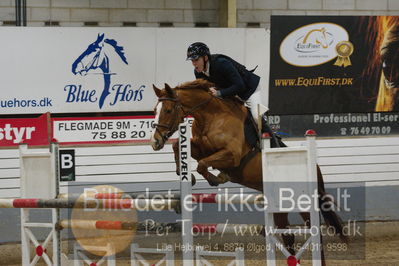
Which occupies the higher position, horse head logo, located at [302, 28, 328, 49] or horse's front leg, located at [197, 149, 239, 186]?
horse head logo, located at [302, 28, 328, 49]

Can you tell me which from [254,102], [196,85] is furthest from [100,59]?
[254,102]

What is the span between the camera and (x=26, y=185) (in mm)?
4434

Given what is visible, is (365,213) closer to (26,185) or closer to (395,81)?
(395,81)

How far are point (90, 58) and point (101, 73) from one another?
6.9 inches

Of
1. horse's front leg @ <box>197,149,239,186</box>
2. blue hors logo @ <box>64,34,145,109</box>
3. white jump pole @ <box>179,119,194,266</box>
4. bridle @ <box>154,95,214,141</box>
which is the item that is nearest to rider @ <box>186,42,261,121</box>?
bridle @ <box>154,95,214,141</box>

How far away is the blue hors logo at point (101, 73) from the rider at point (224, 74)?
1704 mm

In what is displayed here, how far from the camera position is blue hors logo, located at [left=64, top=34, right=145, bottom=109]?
6578 millimetres

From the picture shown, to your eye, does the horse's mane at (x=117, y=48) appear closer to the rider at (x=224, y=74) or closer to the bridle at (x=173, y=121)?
the rider at (x=224, y=74)

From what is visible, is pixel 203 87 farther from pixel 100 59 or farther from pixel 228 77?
pixel 100 59

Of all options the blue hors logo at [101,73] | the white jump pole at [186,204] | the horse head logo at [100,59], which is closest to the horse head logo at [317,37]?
the blue hors logo at [101,73]

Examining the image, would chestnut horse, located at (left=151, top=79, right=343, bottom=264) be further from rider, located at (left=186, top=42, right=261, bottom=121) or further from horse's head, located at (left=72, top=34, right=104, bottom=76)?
horse's head, located at (left=72, top=34, right=104, bottom=76)

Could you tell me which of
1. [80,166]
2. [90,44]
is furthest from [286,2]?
[80,166]

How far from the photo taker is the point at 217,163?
471 cm

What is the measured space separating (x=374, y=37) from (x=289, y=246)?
317 cm
